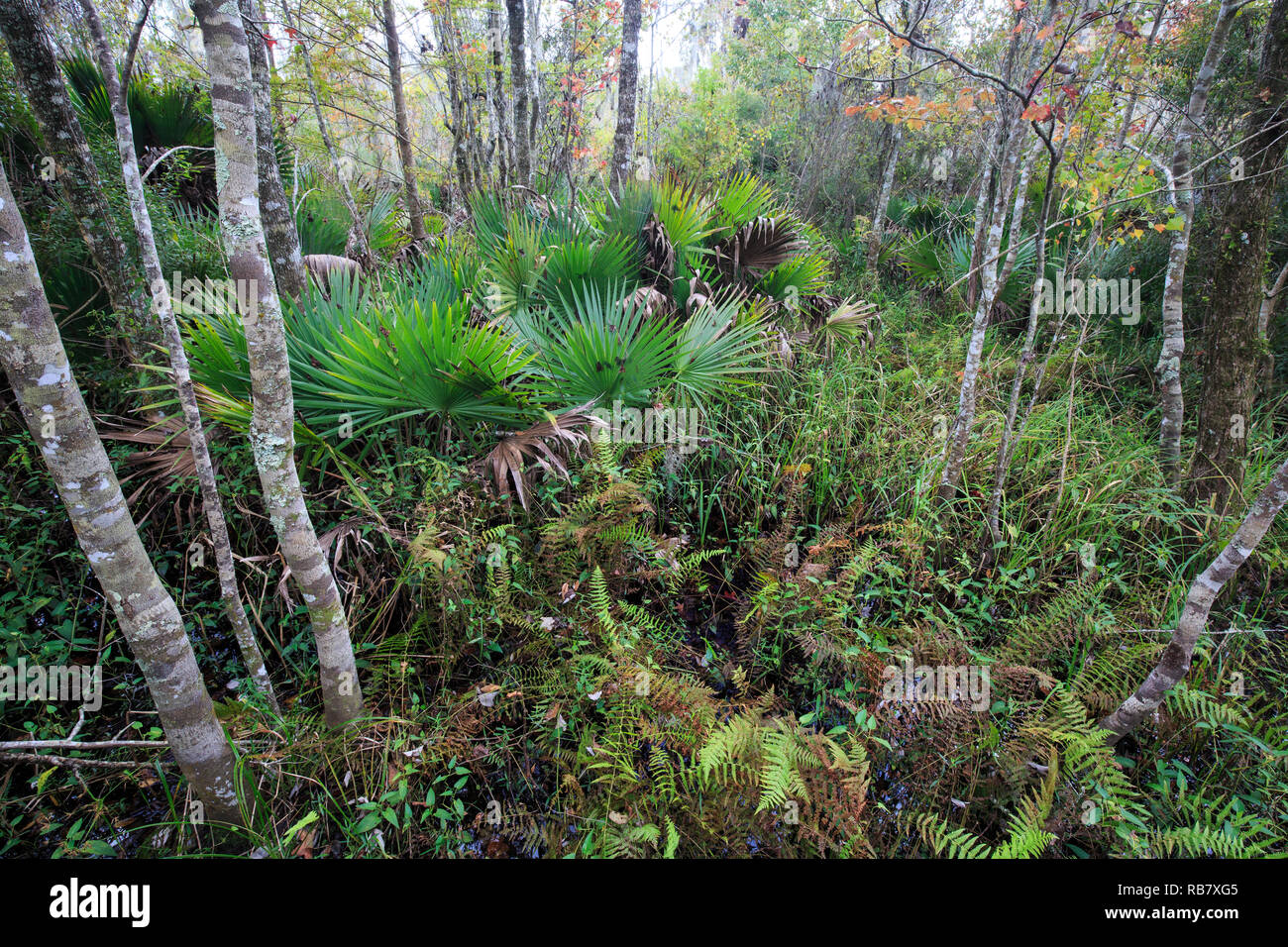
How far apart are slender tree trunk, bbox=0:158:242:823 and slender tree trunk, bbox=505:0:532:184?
549 centimetres

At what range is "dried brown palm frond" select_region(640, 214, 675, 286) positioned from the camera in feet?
14.3

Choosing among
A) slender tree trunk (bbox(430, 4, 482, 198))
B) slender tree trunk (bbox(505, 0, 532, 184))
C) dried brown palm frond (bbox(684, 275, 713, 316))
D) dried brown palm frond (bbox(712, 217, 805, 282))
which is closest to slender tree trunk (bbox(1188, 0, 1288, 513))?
dried brown palm frond (bbox(712, 217, 805, 282))

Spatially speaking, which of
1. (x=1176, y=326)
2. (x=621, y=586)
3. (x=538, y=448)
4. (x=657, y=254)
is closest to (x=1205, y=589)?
(x=621, y=586)

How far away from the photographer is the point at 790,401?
13.1 feet

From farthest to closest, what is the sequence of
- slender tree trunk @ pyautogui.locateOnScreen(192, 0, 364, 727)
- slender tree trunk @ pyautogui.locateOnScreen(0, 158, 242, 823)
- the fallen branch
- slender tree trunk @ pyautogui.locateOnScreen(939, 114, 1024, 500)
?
1. slender tree trunk @ pyautogui.locateOnScreen(939, 114, 1024, 500)
2. the fallen branch
3. slender tree trunk @ pyautogui.locateOnScreen(192, 0, 364, 727)
4. slender tree trunk @ pyautogui.locateOnScreen(0, 158, 242, 823)

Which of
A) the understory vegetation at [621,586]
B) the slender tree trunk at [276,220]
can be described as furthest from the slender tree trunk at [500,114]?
the slender tree trunk at [276,220]

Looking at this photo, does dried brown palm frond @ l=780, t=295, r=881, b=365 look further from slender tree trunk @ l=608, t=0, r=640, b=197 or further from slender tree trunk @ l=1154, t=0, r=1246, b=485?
slender tree trunk @ l=608, t=0, r=640, b=197

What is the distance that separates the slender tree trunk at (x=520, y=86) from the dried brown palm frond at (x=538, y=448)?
450 cm

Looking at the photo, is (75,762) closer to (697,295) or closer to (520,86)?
(697,295)

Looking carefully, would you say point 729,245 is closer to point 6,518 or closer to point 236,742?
point 236,742

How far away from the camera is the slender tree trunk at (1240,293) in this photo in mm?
3252

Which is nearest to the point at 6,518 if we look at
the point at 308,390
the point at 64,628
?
the point at 64,628

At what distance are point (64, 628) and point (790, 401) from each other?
408cm

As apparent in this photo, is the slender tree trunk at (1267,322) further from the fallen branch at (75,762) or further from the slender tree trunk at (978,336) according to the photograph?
the fallen branch at (75,762)
